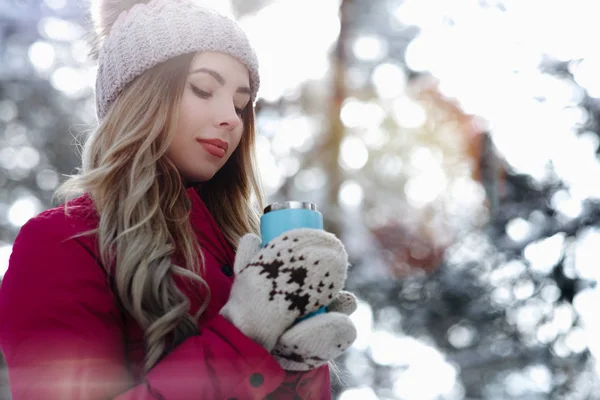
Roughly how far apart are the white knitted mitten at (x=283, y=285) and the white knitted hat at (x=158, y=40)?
2.43 feet

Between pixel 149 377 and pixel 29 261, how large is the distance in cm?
38

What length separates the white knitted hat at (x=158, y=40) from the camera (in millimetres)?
1826

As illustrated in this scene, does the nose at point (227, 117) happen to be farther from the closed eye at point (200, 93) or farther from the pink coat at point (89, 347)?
the pink coat at point (89, 347)

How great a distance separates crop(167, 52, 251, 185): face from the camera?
1.75 meters

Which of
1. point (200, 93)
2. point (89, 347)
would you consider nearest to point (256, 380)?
point (89, 347)

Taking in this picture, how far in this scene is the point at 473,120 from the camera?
23.9 ft

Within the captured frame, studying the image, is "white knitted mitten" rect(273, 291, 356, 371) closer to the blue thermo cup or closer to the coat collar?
the blue thermo cup

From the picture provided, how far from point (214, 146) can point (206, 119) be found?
76mm

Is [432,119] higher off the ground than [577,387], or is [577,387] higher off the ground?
[432,119]

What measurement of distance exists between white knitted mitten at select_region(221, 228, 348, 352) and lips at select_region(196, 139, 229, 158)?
50 centimetres

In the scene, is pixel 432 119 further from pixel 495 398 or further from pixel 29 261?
pixel 29 261

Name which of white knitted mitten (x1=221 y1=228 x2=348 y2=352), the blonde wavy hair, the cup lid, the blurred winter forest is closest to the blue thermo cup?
the cup lid

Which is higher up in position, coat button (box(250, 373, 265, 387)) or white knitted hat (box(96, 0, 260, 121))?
white knitted hat (box(96, 0, 260, 121))

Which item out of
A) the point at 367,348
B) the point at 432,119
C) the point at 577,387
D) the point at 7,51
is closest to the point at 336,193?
the point at 432,119
